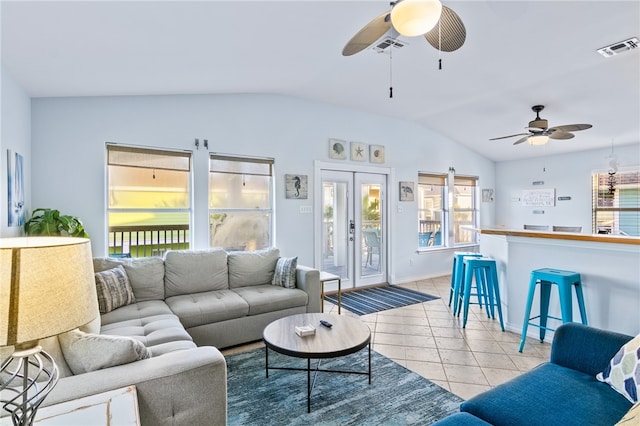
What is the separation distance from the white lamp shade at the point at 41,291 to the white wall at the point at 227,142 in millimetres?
3180

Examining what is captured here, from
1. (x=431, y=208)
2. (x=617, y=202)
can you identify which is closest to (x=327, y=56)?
(x=431, y=208)

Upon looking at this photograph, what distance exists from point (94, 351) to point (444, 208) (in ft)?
20.9

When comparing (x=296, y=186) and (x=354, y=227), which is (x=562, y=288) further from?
(x=296, y=186)

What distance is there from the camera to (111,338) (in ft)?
5.29

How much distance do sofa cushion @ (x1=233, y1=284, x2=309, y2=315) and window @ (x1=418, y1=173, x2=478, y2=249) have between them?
349 centimetres

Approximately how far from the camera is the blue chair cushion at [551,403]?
1.38 m

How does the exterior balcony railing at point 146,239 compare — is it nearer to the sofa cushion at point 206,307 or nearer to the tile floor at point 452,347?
the sofa cushion at point 206,307

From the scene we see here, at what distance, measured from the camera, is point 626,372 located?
4.97 ft

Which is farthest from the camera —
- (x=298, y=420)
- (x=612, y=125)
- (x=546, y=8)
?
(x=612, y=125)

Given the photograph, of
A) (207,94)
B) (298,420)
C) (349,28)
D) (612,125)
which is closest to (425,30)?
(349,28)

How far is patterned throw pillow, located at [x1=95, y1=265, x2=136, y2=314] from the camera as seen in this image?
282 cm

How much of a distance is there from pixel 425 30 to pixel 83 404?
7.85 ft

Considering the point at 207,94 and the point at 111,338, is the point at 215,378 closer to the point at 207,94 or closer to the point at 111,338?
the point at 111,338

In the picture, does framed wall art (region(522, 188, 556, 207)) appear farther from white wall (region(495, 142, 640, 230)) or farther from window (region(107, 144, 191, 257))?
window (region(107, 144, 191, 257))
